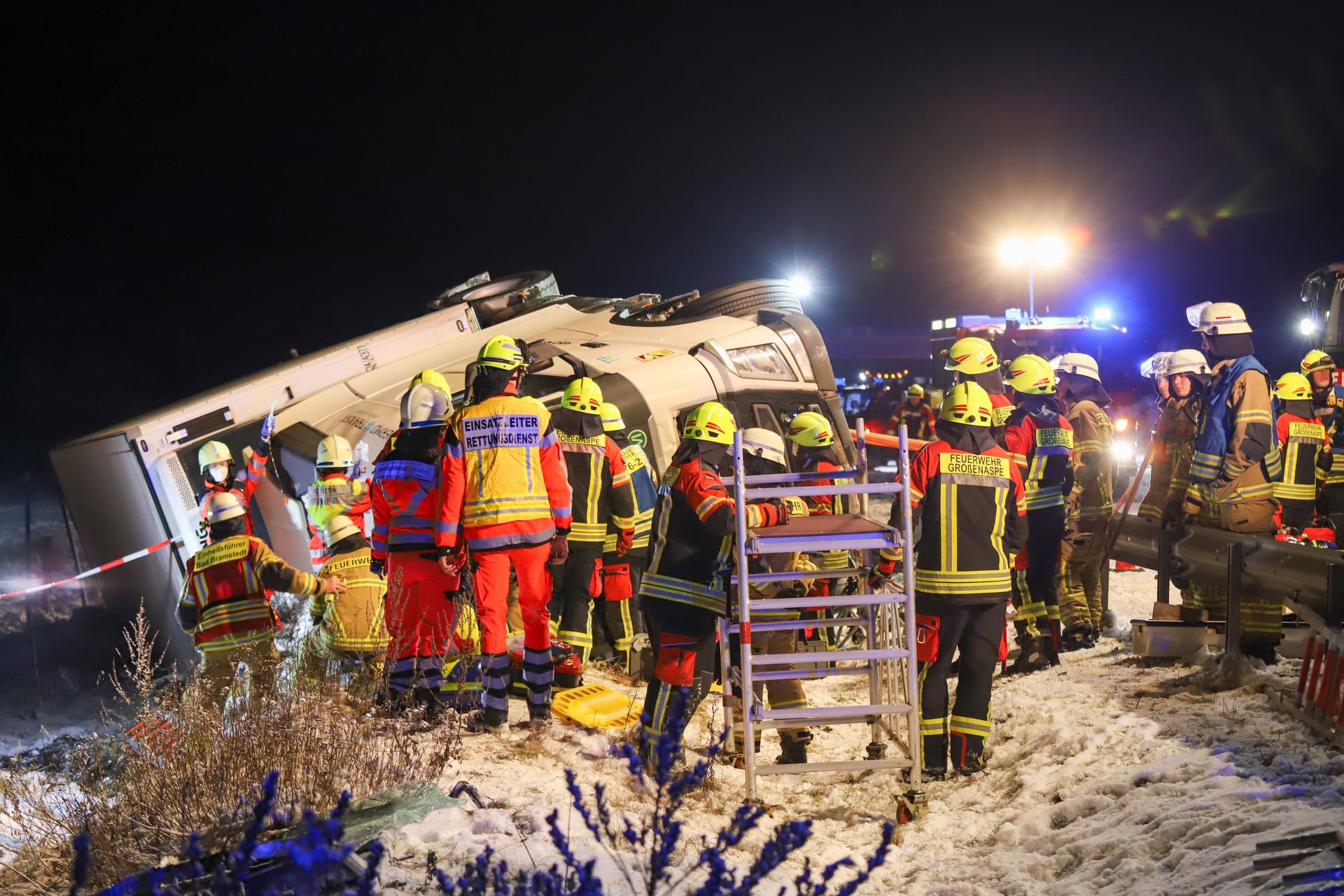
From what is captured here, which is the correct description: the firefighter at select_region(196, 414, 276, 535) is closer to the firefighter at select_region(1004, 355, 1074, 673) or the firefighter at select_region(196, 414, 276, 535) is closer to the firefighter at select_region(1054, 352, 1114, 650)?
the firefighter at select_region(1004, 355, 1074, 673)

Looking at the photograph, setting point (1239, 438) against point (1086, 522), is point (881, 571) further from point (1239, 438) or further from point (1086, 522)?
point (1086, 522)

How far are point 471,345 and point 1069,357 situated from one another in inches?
204

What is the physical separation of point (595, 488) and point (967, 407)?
8.41 feet

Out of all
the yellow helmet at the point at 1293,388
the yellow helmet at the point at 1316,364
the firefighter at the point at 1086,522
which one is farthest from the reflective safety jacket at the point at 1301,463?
the yellow helmet at the point at 1316,364

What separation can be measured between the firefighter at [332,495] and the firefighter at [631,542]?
1627 mm

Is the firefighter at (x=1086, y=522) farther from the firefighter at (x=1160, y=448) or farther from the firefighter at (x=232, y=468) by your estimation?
the firefighter at (x=232, y=468)

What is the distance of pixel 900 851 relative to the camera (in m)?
4.82

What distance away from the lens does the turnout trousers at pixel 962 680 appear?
18.2 feet

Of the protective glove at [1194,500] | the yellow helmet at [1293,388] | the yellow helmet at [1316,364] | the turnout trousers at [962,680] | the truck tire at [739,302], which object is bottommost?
the turnout trousers at [962,680]

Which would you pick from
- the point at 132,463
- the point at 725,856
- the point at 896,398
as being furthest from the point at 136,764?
the point at 896,398

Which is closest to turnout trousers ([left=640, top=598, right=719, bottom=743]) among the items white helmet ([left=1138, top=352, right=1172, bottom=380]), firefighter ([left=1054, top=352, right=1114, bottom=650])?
firefighter ([left=1054, top=352, right=1114, bottom=650])

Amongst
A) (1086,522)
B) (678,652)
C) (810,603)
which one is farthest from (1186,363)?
(678,652)

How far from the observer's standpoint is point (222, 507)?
6.04m

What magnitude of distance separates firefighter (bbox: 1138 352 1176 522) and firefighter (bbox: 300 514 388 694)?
5.60 m
